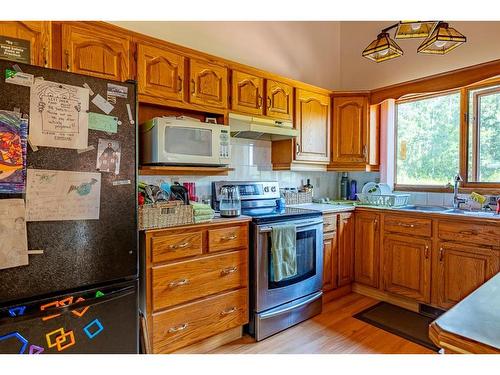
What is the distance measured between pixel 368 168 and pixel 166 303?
2.53 metres

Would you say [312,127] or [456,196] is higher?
[312,127]

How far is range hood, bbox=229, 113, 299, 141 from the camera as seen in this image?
2.53 meters

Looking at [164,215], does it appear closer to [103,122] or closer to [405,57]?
[103,122]

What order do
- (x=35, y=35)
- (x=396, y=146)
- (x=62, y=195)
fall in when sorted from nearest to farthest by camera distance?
(x=62, y=195) → (x=35, y=35) → (x=396, y=146)

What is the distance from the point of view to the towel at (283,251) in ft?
7.47

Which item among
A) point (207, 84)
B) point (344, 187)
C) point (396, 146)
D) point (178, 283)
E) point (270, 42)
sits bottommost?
point (178, 283)

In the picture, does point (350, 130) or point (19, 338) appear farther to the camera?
point (350, 130)

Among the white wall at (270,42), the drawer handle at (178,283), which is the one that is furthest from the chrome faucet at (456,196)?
the drawer handle at (178,283)

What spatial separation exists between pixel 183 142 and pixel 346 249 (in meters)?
1.93

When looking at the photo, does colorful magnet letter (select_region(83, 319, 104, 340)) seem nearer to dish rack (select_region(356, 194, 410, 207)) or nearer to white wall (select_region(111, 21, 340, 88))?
white wall (select_region(111, 21, 340, 88))

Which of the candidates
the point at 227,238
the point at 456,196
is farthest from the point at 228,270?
the point at 456,196

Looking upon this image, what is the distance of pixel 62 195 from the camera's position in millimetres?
1333

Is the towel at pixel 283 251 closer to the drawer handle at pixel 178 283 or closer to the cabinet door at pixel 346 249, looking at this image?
the drawer handle at pixel 178 283
